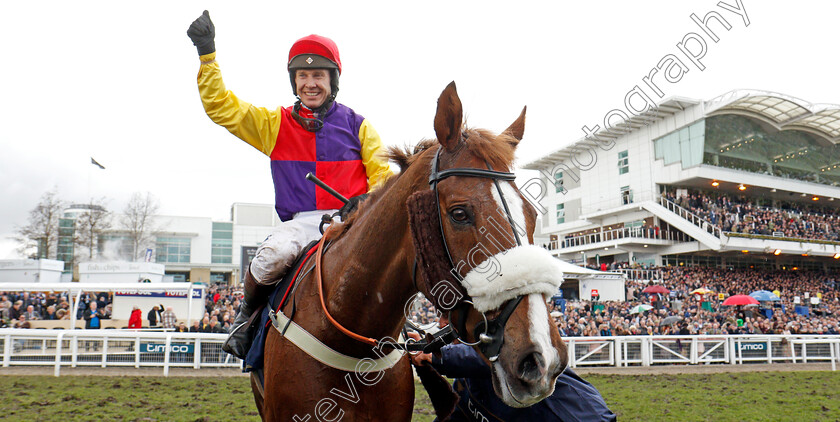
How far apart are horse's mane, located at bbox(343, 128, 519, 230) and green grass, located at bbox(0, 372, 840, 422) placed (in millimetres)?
5396

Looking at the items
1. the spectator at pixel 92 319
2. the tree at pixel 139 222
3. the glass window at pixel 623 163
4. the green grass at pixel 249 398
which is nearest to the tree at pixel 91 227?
the tree at pixel 139 222

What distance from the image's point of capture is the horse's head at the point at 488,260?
52.8 inches

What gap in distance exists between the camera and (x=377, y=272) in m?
1.88

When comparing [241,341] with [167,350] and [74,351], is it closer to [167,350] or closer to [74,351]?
[167,350]

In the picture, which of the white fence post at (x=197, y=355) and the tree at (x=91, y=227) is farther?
the tree at (x=91, y=227)

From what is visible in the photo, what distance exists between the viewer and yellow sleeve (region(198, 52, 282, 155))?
8.04 ft

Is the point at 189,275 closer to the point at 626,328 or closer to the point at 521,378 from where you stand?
the point at 626,328

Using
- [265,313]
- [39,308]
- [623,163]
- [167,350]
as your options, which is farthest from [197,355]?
[623,163]

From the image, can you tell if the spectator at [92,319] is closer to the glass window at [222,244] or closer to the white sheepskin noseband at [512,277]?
the white sheepskin noseband at [512,277]

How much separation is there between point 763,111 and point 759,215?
7.49 metres

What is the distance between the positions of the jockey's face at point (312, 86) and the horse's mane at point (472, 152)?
0.88 meters

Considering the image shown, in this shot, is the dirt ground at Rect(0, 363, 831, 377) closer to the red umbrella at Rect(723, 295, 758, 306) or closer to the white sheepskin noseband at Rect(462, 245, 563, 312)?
the red umbrella at Rect(723, 295, 758, 306)

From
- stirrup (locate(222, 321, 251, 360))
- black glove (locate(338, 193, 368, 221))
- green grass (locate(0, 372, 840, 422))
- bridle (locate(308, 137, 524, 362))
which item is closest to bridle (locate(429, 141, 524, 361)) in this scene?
Result: bridle (locate(308, 137, 524, 362))

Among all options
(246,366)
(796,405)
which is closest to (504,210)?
(246,366)
